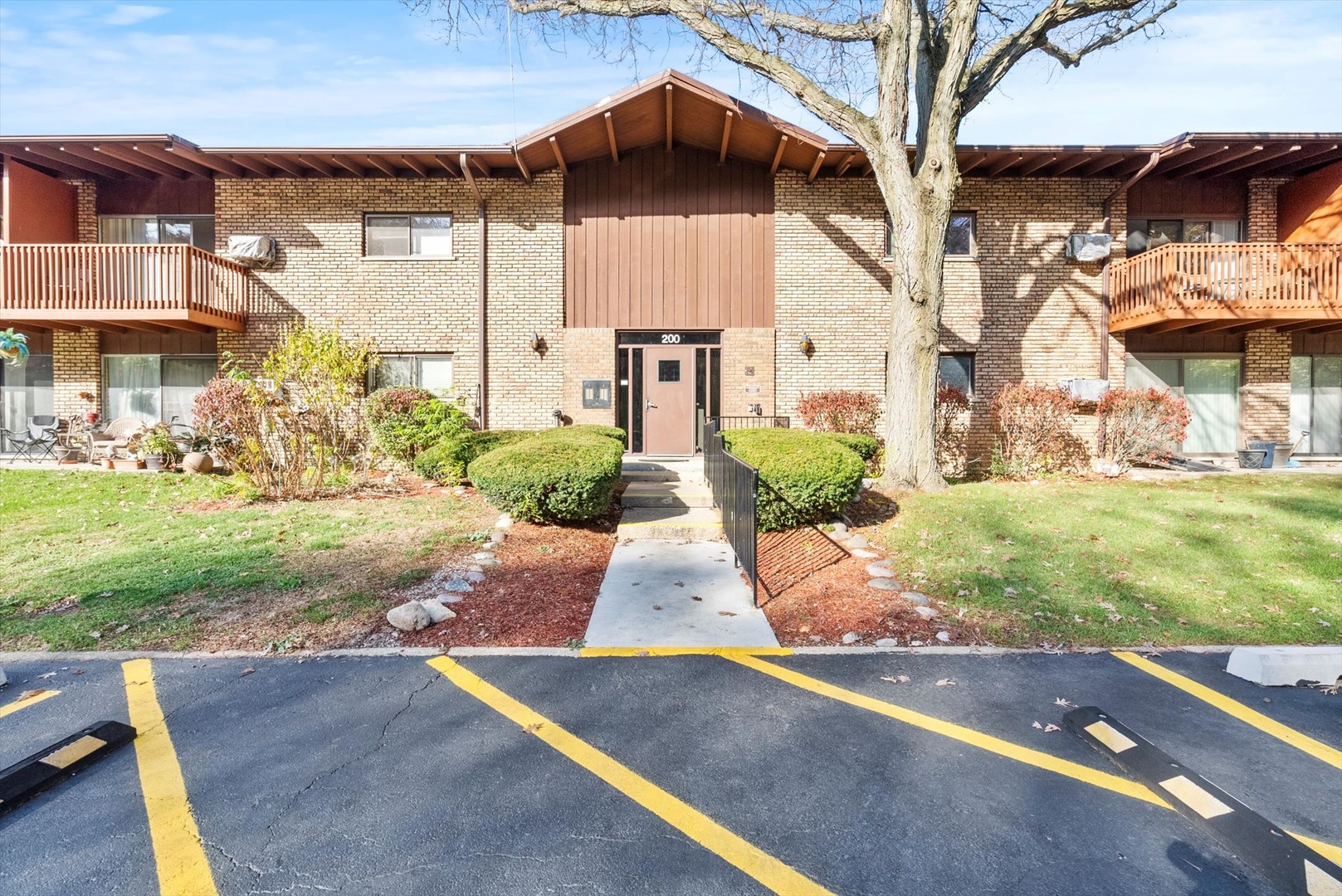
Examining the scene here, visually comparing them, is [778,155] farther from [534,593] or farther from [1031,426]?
[534,593]

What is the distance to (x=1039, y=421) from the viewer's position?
1108cm

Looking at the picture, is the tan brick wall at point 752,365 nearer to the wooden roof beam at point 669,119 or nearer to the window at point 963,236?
the window at point 963,236

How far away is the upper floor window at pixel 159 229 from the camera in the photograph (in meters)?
12.9

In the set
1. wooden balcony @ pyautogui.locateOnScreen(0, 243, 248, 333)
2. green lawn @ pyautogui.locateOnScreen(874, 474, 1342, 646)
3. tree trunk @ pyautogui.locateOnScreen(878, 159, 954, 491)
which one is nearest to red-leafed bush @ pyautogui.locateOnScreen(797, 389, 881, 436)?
tree trunk @ pyautogui.locateOnScreen(878, 159, 954, 491)

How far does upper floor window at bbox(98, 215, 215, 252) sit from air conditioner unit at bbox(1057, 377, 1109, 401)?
57.1ft

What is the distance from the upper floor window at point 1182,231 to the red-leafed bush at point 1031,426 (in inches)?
167

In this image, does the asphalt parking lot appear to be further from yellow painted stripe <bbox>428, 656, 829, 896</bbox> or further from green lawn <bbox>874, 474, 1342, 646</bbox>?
green lawn <bbox>874, 474, 1342, 646</bbox>

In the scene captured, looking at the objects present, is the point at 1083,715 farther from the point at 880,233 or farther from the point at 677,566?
the point at 880,233

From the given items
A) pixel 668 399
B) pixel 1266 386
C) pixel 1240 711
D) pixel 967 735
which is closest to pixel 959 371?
pixel 668 399

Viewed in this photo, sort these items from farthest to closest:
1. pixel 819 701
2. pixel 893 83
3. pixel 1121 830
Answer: pixel 893 83 → pixel 819 701 → pixel 1121 830

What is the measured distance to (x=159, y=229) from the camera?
509 inches

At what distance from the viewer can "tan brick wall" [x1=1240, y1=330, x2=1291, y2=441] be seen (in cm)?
1269

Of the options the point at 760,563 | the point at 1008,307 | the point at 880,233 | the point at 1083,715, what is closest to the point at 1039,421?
the point at 1008,307

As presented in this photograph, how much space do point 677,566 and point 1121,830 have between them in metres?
4.17
